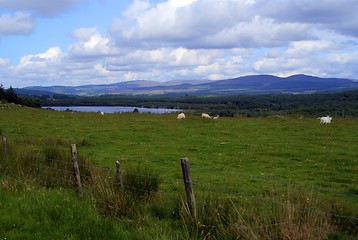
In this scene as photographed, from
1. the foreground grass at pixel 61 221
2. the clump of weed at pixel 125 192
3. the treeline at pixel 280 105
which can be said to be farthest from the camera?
the treeline at pixel 280 105

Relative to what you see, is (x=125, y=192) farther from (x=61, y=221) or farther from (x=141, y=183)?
(x=61, y=221)

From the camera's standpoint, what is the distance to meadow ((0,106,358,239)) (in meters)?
6.84

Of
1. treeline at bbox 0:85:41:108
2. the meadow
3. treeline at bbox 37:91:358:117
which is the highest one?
treeline at bbox 0:85:41:108

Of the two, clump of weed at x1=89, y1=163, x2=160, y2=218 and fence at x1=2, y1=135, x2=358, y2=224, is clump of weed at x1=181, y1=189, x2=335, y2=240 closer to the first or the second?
fence at x1=2, y1=135, x2=358, y2=224

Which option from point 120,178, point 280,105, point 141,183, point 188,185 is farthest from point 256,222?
point 280,105

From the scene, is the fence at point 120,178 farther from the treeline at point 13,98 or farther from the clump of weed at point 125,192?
the treeline at point 13,98

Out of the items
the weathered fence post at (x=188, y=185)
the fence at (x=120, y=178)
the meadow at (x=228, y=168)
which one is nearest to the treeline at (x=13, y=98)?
the meadow at (x=228, y=168)

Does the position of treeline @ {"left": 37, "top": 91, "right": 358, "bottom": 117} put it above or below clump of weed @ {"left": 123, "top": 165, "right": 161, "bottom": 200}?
below

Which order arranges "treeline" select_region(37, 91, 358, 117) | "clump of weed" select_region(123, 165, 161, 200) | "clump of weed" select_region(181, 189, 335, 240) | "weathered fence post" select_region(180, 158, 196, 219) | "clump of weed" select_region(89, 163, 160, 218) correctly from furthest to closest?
"treeline" select_region(37, 91, 358, 117), "clump of weed" select_region(123, 165, 161, 200), "clump of weed" select_region(89, 163, 160, 218), "weathered fence post" select_region(180, 158, 196, 219), "clump of weed" select_region(181, 189, 335, 240)

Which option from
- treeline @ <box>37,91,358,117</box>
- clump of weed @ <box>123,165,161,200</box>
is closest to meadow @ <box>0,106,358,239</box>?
clump of weed @ <box>123,165,161,200</box>

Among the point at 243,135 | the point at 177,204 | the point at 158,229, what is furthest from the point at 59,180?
the point at 243,135

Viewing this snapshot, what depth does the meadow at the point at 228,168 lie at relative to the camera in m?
6.84

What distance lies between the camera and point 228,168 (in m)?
14.9

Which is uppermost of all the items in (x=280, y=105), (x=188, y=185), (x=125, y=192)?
(x=188, y=185)
